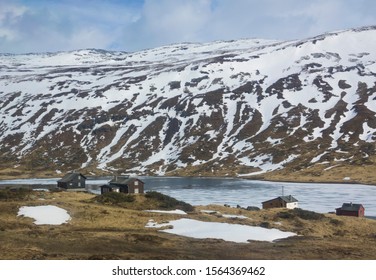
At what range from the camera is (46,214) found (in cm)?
4119

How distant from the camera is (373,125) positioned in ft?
490

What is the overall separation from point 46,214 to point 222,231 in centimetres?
1757

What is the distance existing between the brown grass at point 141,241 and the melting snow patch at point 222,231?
4.79 ft

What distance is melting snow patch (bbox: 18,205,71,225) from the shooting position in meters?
38.0

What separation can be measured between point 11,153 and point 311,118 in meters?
114

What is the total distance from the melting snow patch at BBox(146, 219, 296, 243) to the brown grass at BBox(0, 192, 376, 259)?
57.4 inches

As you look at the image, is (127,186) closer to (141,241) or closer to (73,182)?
(73,182)

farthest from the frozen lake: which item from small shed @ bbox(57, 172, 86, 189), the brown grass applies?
the brown grass

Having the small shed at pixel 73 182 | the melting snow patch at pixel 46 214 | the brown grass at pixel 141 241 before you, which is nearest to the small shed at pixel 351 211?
the brown grass at pixel 141 241

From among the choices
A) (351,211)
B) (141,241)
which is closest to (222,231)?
(141,241)

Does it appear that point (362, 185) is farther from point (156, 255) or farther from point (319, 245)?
point (156, 255)

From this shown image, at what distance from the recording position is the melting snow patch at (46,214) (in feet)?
125

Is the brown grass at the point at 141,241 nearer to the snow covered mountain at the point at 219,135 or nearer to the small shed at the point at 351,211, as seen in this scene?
the small shed at the point at 351,211

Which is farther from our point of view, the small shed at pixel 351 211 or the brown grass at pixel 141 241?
the small shed at pixel 351 211
